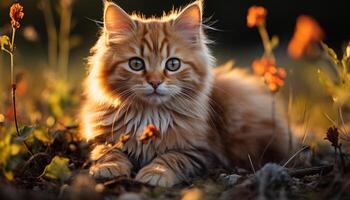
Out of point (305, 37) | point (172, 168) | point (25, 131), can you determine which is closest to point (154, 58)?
point (172, 168)

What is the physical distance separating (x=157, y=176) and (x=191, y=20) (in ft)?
3.33

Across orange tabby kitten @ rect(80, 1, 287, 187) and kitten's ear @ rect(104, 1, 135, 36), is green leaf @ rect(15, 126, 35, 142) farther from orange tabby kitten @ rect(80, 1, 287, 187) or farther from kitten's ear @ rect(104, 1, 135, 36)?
kitten's ear @ rect(104, 1, 135, 36)

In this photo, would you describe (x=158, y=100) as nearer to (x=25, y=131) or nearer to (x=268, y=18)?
(x=25, y=131)

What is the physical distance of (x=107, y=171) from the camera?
2508mm

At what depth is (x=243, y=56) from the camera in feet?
29.6

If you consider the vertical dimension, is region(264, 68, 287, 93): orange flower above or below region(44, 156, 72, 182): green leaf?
above

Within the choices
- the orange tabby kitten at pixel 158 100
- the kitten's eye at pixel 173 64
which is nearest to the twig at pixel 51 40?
the orange tabby kitten at pixel 158 100

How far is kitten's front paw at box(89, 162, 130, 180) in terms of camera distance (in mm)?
2484

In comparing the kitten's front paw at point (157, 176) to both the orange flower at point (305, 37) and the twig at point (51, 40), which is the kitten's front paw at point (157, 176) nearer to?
the orange flower at point (305, 37)

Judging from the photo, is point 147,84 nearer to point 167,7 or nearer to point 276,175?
point 276,175

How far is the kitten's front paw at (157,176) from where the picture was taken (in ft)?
8.02

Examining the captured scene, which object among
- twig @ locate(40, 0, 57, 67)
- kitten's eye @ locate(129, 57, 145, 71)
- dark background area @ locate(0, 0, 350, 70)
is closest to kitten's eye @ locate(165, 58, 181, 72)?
kitten's eye @ locate(129, 57, 145, 71)

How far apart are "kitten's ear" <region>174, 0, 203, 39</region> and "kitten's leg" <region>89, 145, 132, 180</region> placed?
2.60ft

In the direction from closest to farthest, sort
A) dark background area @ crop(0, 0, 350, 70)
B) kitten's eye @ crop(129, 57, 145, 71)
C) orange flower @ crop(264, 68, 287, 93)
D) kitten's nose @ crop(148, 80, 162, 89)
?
kitten's nose @ crop(148, 80, 162, 89) → kitten's eye @ crop(129, 57, 145, 71) → orange flower @ crop(264, 68, 287, 93) → dark background area @ crop(0, 0, 350, 70)
